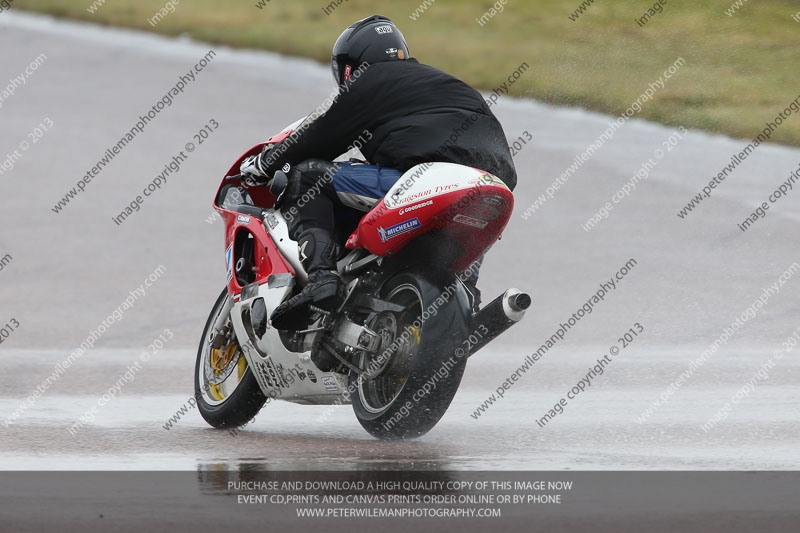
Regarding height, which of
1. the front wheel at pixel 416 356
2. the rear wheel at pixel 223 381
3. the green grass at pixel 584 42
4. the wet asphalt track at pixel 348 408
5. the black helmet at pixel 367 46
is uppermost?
the black helmet at pixel 367 46

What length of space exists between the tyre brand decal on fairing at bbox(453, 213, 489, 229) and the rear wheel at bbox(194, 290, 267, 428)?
168 cm

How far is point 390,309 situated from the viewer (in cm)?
626

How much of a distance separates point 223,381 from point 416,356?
1820 mm

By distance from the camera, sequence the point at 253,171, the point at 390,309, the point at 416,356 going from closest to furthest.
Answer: the point at 416,356 < the point at 390,309 < the point at 253,171

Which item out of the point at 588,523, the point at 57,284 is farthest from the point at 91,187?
the point at 588,523

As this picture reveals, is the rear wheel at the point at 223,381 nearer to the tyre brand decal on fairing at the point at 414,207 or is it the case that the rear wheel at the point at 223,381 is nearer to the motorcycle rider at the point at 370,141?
the motorcycle rider at the point at 370,141

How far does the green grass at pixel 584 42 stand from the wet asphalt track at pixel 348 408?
97 centimetres

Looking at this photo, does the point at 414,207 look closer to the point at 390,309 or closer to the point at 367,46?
the point at 390,309

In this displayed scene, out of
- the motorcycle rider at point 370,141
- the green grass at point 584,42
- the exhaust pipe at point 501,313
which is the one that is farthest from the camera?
the green grass at point 584,42

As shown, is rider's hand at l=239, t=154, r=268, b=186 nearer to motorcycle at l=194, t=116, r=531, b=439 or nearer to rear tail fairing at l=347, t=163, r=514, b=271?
motorcycle at l=194, t=116, r=531, b=439

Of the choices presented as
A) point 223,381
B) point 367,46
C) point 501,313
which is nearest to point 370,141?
point 367,46

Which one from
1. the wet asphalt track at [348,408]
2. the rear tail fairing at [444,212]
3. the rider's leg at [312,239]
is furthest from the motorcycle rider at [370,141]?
the wet asphalt track at [348,408]

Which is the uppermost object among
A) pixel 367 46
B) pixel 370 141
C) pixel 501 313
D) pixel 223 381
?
pixel 367 46

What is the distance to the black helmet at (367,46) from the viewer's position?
6.81m
